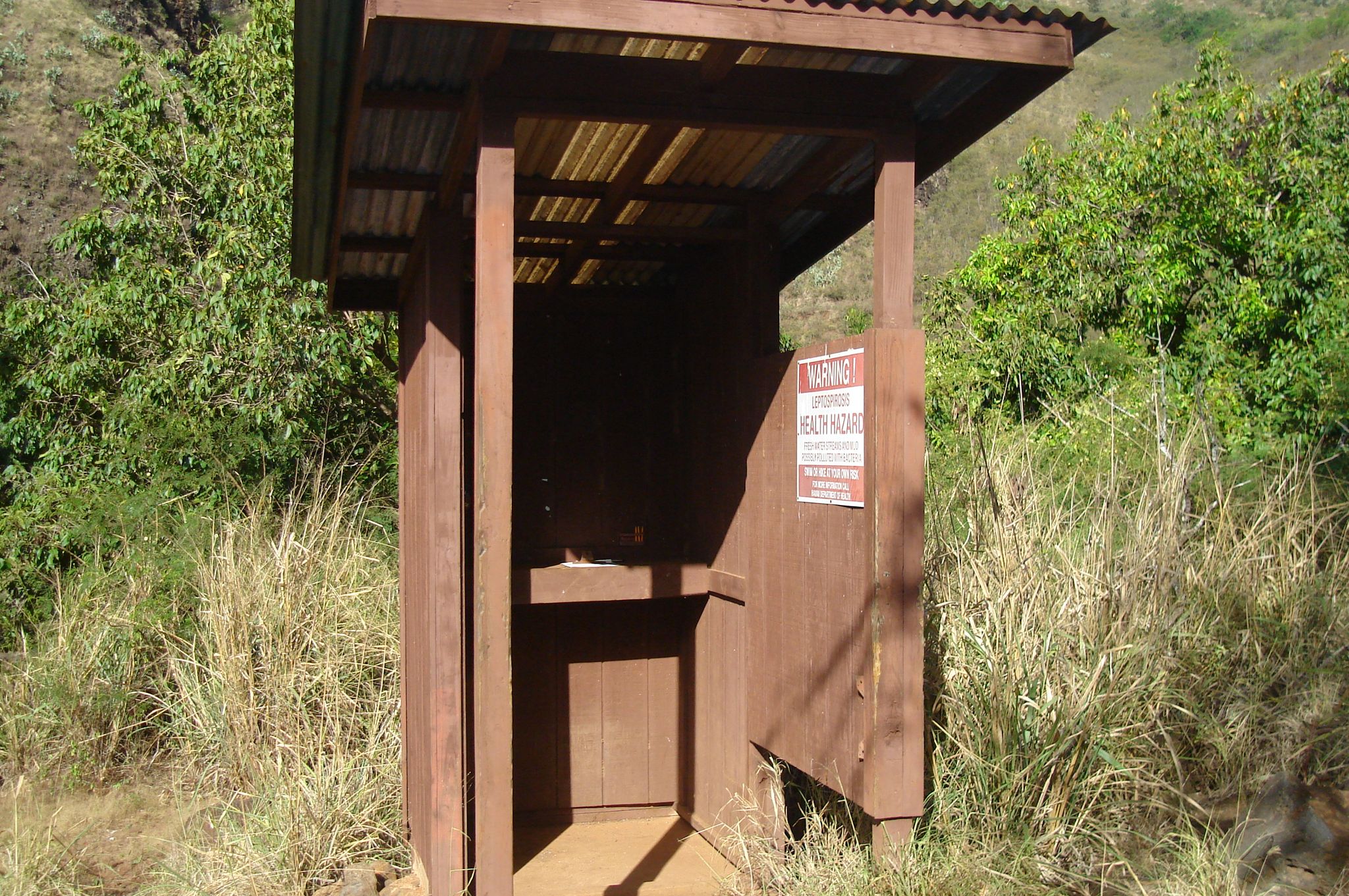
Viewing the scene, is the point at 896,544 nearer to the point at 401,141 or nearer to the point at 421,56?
the point at 421,56

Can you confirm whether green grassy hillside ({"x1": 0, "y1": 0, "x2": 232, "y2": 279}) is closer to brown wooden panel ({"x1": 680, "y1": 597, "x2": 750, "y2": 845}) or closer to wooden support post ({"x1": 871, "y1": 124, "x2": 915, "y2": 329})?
brown wooden panel ({"x1": 680, "y1": 597, "x2": 750, "y2": 845})

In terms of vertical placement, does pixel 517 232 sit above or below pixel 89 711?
above

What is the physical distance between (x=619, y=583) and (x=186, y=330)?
5.89 meters

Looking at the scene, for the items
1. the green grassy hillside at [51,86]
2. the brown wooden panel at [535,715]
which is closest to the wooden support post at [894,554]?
the brown wooden panel at [535,715]

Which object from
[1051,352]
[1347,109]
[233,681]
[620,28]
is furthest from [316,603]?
[1347,109]

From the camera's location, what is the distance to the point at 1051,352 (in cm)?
1211

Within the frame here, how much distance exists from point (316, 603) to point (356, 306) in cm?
170

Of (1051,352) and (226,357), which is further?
(1051,352)

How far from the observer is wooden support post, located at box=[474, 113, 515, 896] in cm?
352

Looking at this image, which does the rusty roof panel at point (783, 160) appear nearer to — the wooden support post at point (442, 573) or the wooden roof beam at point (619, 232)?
the wooden roof beam at point (619, 232)

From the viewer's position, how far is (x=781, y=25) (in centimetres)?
323

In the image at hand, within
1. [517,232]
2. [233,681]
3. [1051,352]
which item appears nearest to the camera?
[517,232]

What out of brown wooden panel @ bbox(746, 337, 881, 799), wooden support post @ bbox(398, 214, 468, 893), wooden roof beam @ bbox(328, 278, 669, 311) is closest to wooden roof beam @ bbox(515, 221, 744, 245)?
wooden support post @ bbox(398, 214, 468, 893)

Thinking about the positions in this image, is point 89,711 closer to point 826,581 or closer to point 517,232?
point 517,232
